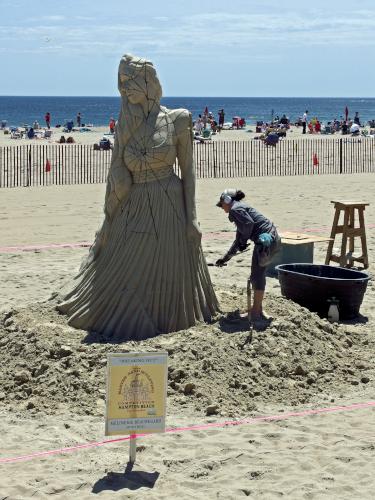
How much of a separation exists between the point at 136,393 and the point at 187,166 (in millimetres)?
2998

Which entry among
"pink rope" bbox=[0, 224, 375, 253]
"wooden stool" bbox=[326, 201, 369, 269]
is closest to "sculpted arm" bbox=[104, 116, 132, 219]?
"wooden stool" bbox=[326, 201, 369, 269]

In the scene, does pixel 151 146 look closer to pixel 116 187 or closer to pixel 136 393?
pixel 116 187

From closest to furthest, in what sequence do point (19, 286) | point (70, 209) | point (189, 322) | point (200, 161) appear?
1. point (189, 322)
2. point (19, 286)
3. point (70, 209)
4. point (200, 161)

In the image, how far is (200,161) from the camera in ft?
92.8

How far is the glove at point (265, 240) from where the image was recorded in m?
8.73

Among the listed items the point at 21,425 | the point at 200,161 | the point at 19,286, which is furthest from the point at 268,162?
the point at 21,425

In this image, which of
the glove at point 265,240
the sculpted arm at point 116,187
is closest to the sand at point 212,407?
the glove at point 265,240

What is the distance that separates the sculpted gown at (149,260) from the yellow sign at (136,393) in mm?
2055

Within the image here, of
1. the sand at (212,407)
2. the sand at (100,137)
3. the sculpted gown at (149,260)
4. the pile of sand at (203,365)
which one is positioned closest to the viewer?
the sand at (212,407)

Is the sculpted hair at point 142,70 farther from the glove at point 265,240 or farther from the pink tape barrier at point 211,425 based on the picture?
the pink tape barrier at point 211,425

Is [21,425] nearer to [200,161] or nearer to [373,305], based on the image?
[373,305]

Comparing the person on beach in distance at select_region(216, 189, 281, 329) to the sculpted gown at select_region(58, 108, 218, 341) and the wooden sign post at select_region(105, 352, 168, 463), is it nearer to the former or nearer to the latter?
the sculpted gown at select_region(58, 108, 218, 341)

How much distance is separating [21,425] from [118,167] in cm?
255

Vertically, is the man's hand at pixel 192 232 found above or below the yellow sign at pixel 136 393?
above
